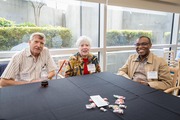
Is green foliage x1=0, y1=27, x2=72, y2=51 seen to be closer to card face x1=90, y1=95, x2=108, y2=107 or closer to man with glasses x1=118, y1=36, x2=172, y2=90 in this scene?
man with glasses x1=118, y1=36, x2=172, y2=90

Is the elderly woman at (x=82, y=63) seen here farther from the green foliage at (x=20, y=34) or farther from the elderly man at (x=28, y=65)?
the green foliage at (x=20, y=34)

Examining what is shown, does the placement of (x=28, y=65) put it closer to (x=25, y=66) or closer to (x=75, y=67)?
(x=25, y=66)

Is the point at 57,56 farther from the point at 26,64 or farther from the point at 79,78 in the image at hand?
the point at 79,78

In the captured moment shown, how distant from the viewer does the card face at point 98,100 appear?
45.2 inches

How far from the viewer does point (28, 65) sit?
2.04m

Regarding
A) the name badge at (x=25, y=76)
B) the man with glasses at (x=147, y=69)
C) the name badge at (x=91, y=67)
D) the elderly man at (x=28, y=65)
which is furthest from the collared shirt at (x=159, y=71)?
the name badge at (x=25, y=76)

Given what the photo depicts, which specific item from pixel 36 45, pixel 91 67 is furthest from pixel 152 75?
pixel 36 45

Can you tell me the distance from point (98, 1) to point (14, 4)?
5.13 ft

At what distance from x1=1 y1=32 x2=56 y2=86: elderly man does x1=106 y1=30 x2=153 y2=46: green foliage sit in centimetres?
188

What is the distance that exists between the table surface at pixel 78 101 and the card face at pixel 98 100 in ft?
0.19

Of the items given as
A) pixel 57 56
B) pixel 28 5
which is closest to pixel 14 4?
pixel 28 5

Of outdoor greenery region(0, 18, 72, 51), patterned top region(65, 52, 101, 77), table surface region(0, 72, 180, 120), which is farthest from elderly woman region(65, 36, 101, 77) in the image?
outdoor greenery region(0, 18, 72, 51)

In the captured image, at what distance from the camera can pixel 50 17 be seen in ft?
9.50

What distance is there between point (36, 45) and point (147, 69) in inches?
61.5
